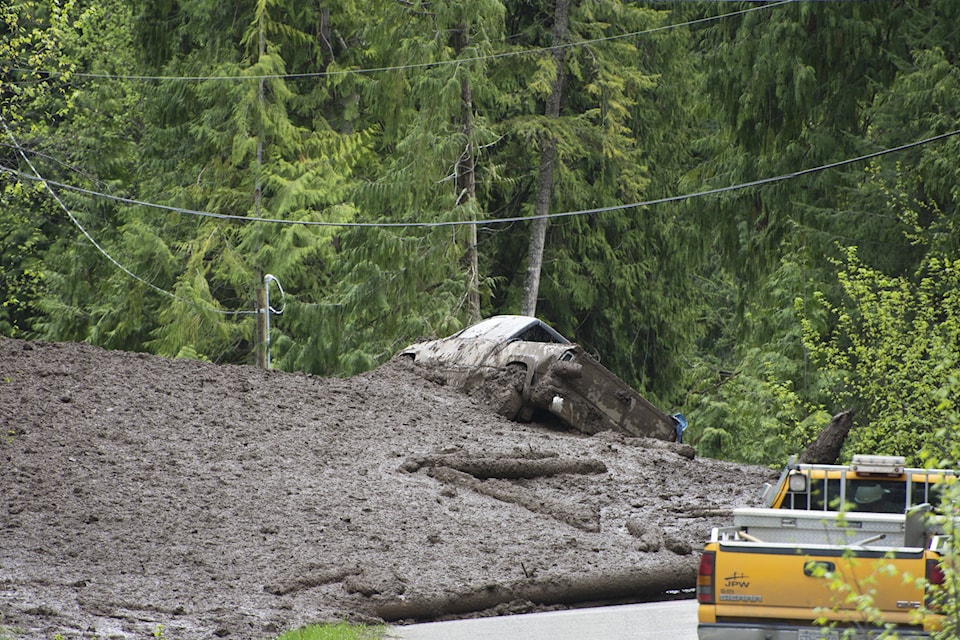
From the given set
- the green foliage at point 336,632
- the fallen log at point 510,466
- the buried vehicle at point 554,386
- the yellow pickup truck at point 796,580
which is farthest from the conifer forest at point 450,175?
the yellow pickup truck at point 796,580

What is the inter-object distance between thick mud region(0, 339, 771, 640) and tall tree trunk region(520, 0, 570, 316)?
13530 millimetres

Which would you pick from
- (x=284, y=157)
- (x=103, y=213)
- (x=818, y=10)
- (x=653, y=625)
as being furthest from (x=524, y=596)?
(x=103, y=213)

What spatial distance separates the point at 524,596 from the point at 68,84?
29.5 m

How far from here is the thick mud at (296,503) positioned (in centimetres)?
1127

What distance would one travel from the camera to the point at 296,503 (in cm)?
1401

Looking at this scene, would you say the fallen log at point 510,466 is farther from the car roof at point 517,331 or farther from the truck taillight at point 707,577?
the truck taillight at point 707,577

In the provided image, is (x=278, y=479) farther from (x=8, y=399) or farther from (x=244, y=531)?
(x=8, y=399)

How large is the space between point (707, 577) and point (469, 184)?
23758mm

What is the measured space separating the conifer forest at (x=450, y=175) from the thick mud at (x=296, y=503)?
838 centimetres

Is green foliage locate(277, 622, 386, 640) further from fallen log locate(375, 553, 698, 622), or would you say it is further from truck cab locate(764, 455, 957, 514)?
truck cab locate(764, 455, 957, 514)

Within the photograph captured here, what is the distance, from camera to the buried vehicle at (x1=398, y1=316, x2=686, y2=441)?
18719 mm

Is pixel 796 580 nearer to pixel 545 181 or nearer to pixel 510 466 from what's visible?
pixel 510 466

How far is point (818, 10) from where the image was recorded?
78.1 feet

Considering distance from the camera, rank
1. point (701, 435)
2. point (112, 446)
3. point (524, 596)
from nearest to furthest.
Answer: point (524, 596) < point (112, 446) < point (701, 435)
